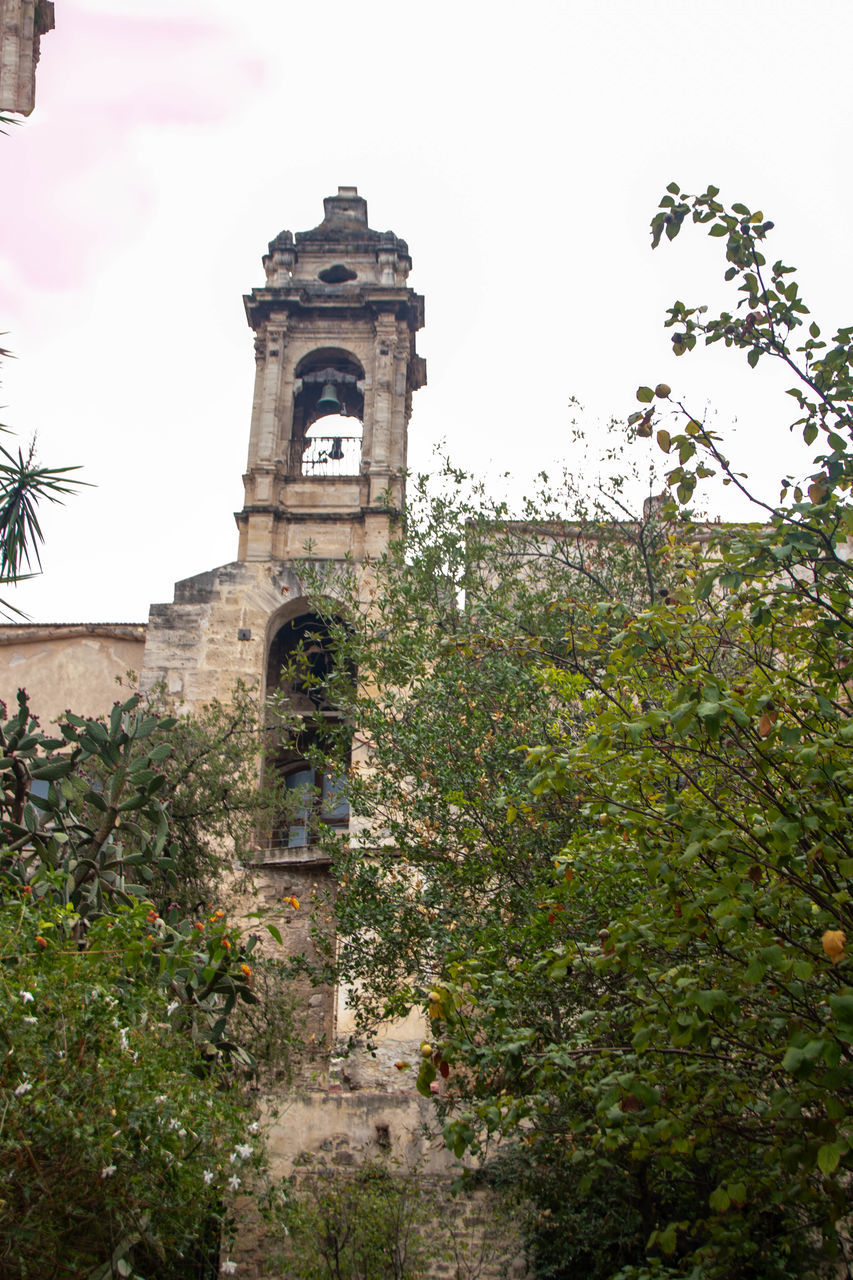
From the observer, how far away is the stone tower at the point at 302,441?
61.1 feet

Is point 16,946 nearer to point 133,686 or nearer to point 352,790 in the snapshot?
point 352,790

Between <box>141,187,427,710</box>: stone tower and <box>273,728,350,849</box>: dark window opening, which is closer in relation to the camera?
<box>273,728,350,849</box>: dark window opening

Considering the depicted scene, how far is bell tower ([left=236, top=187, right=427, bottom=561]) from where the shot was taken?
20.4 m

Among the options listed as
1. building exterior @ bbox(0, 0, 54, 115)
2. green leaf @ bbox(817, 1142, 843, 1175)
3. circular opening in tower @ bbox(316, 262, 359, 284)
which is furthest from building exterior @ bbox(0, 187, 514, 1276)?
green leaf @ bbox(817, 1142, 843, 1175)

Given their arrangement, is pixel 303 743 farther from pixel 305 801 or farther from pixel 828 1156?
pixel 828 1156

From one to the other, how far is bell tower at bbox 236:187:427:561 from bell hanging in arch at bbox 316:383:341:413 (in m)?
0.03

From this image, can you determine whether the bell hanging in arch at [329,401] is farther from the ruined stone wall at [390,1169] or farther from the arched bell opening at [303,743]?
the ruined stone wall at [390,1169]

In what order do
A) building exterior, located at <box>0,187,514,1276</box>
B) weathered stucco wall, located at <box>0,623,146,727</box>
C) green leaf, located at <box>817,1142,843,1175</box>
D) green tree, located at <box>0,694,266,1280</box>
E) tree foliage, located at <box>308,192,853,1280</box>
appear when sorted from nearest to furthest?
green leaf, located at <box>817,1142,843,1175</box> < tree foliage, located at <box>308,192,853,1280</box> < green tree, located at <box>0,694,266,1280</box> < building exterior, located at <box>0,187,514,1276</box> < weathered stucco wall, located at <box>0,623,146,727</box>

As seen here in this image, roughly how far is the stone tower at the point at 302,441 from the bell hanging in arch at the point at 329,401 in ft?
0.12

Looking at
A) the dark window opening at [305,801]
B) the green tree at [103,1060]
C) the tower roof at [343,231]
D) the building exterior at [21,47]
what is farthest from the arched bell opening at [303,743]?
the tower roof at [343,231]

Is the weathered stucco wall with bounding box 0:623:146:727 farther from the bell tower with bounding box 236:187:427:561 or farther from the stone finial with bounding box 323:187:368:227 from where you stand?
the stone finial with bounding box 323:187:368:227

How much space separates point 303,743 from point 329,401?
614 centimetres

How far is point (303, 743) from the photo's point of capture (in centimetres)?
1988

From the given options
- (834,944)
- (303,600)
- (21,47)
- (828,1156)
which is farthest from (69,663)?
(828,1156)
